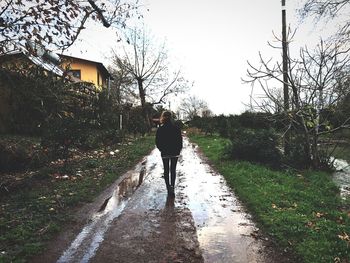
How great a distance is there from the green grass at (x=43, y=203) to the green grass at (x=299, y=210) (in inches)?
146

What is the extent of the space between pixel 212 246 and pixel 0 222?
378cm

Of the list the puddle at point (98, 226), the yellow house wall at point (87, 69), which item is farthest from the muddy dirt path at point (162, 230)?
the yellow house wall at point (87, 69)

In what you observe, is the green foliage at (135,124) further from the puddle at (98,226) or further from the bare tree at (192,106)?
the bare tree at (192,106)

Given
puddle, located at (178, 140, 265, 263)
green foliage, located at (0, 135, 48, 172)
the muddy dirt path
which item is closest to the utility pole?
puddle, located at (178, 140, 265, 263)

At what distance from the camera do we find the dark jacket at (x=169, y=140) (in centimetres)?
858

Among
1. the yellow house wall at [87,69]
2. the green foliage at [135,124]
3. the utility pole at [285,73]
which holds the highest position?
the yellow house wall at [87,69]

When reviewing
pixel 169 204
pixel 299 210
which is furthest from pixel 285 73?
pixel 169 204

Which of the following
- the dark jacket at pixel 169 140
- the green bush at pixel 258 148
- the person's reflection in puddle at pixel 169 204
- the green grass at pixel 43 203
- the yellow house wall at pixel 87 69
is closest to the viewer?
the green grass at pixel 43 203

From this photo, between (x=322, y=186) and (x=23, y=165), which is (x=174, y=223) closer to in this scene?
(x=322, y=186)

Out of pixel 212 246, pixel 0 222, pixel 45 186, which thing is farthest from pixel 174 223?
pixel 45 186

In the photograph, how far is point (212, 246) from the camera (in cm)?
530

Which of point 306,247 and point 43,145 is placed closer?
point 306,247

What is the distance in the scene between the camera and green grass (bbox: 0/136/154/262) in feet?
17.3

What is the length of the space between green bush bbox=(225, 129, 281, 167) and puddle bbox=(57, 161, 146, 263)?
5.25m
